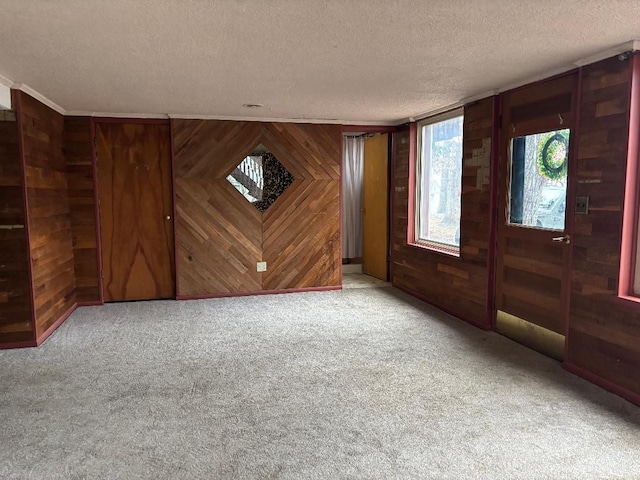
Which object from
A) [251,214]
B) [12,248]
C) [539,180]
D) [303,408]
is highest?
[539,180]

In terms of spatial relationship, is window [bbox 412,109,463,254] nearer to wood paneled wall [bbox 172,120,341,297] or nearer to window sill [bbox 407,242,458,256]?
window sill [bbox 407,242,458,256]

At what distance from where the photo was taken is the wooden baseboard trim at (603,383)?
9.02 feet

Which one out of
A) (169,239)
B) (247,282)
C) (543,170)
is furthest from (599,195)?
(169,239)

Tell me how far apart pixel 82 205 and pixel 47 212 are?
865 millimetres

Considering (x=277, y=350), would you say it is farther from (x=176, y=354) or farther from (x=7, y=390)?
(x=7, y=390)

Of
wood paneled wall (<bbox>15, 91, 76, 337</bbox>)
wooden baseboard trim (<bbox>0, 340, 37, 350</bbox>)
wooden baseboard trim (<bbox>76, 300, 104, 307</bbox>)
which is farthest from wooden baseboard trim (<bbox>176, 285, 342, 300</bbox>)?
wooden baseboard trim (<bbox>0, 340, 37, 350</bbox>)

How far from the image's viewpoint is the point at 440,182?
16.9 feet

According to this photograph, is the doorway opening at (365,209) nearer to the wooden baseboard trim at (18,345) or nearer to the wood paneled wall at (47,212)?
the wood paneled wall at (47,212)

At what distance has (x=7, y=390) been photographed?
9.86ft

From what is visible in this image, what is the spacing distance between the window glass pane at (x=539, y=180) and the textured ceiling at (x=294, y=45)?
53cm

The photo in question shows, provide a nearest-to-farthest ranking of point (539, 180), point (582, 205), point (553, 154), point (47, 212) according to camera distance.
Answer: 1. point (582, 205)
2. point (553, 154)
3. point (539, 180)
4. point (47, 212)

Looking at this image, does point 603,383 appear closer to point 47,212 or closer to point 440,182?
point 440,182

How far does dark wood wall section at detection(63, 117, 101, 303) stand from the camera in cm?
506

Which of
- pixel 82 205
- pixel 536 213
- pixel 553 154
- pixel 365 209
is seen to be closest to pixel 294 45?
pixel 553 154
